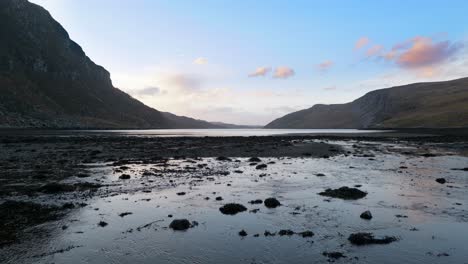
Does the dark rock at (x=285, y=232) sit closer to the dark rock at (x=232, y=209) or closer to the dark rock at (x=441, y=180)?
the dark rock at (x=232, y=209)

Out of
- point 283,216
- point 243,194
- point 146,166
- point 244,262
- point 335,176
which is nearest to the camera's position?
point 244,262

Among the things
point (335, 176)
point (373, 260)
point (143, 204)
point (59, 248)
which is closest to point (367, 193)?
point (335, 176)

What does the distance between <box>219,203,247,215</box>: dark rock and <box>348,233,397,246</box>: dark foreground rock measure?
6.34 metres

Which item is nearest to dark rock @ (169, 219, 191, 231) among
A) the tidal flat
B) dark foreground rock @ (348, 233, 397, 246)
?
the tidal flat

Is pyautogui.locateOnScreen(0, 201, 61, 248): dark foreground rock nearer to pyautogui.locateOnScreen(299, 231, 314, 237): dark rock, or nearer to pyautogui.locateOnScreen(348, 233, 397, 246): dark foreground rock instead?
pyautogui.locateOnScreen(299, 231, 314, 237): dark rock

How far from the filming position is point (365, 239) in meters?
14.0

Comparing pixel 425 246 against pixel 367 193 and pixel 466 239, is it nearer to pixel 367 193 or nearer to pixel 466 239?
pixel 466 239

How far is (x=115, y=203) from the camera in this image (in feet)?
67.0

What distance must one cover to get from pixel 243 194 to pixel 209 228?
7898 mm

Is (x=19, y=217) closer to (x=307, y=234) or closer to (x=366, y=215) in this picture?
(x=307, y=234)

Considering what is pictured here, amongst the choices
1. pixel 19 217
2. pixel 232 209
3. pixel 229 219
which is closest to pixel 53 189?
pixel 19 217

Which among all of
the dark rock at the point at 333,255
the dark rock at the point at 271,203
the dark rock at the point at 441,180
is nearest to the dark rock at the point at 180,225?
the dark rock at the point at 271,203

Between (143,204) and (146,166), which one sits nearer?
(143,204)

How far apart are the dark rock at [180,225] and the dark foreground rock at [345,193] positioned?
11.0m
